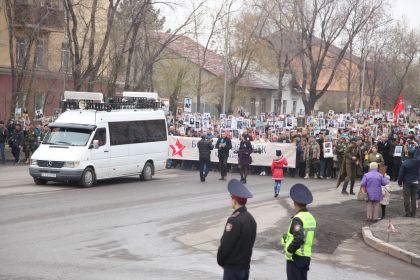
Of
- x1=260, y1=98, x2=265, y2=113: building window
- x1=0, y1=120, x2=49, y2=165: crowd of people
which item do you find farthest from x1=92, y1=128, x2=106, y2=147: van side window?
x1=260, y1=98, x2=265, y2=113: building window

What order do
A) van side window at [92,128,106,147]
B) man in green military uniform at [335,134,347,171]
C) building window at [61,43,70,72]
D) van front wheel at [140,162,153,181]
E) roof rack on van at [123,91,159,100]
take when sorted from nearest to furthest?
van side window at [92,128,106,147]
van front wheel at [140,162,153,181]
roof rack on van at [123,91,159,100]
man in green military uniform at [335,134,347,171]
building window at [61,43,70,72]

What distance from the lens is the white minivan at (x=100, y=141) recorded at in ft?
73.5

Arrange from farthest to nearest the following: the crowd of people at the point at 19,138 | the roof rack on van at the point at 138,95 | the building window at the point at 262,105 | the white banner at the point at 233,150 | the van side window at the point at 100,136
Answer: the building window at the point at 262,105, the white banner at the point at 233,150, the crowd of people at the point at 19,138, the roof rack on van at the point at 138,95, the van side window at the point at 100,136

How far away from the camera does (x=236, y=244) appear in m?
7.52

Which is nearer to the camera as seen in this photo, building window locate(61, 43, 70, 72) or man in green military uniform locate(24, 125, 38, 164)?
man in green military uniform locate(24, 125, 38, 164)

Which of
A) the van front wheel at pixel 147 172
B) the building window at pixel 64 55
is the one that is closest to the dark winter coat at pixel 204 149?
the van front wheel at pixel 147 172

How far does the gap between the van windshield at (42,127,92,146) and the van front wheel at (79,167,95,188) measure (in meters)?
0.84

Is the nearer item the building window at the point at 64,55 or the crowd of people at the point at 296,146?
the crowd of people at the point at 296,146

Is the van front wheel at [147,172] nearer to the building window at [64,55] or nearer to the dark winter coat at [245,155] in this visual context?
the dark winter coat at [245,155]

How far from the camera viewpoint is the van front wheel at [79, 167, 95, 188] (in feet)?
74.1

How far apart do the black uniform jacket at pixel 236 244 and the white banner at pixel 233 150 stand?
76.7 ft

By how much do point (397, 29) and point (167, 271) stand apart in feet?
208

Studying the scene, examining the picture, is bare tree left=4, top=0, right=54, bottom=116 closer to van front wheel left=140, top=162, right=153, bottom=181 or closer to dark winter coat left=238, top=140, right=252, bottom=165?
van front wheel left=140, top=162, right=153, bottom=181

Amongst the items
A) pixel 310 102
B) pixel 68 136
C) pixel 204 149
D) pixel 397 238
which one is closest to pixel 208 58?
pixel 310 102
